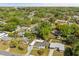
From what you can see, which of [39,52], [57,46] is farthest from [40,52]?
[57,46]

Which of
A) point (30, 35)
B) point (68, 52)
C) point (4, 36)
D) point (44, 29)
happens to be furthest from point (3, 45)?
point (68, 52)

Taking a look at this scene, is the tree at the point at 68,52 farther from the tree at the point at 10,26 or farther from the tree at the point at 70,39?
the tree at the point at 10,26

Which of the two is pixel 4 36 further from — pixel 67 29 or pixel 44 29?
pixel 67 29

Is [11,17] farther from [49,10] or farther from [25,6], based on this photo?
[49,10]

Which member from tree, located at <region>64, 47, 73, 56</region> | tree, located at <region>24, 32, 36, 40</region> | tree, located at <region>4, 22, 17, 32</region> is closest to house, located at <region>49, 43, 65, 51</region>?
tree, located at <region>64, 47, 73, 56</region>

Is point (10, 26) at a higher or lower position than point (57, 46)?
higher

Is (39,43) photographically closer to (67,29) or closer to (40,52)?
(40,52)

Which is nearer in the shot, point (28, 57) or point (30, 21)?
point (28, 57)

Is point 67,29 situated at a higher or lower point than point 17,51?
Answer: higher

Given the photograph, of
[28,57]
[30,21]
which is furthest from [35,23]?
[28,57]
